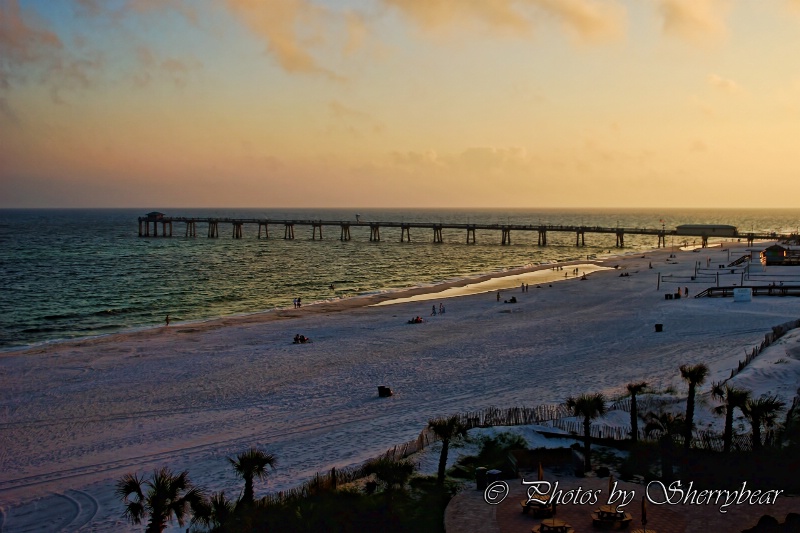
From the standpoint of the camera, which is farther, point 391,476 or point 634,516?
point 391,476

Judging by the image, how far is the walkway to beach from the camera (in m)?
13.6

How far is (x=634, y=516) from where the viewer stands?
14008 millimetres

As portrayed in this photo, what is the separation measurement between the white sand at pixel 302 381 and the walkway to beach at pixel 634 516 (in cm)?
574

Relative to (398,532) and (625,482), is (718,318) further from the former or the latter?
(398,532)

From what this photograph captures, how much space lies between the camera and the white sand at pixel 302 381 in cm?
1977

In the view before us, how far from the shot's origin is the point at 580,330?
3956 cm

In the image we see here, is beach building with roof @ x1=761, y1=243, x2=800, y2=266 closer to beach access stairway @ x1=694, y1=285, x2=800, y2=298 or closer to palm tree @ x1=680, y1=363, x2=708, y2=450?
beach access stairway @ x1=694, y1=285, x2=800, y2=298

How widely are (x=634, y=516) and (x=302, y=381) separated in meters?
17.4

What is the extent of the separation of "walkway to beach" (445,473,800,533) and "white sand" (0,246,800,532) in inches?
226

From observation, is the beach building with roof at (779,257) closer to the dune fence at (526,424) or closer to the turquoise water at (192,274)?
the turquoise water at (192,274)

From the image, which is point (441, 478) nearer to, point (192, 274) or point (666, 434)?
point (666, 434)

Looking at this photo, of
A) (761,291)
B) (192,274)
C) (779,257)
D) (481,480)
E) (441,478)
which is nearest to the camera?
(481,480)

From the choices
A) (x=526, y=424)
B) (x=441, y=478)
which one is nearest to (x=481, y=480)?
(x=441, y=478)

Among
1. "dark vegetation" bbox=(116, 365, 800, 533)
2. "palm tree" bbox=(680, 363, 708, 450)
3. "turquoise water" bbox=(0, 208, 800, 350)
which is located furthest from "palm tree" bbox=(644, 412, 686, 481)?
"turquoise water" bbox=(0, 208, 800, 350)
